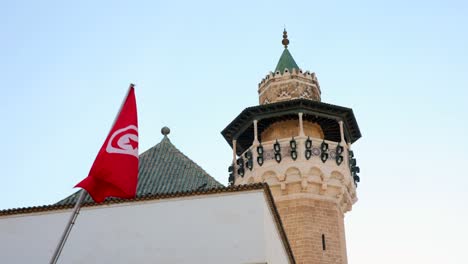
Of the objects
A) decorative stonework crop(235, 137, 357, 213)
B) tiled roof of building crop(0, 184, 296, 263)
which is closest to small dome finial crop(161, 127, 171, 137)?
decorative stonework crop(235, 137, 357, 213)

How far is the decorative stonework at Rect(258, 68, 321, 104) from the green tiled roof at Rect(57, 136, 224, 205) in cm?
654

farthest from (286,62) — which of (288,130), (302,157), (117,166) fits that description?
(117,166)

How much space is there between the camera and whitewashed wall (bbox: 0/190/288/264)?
12109 millimetres

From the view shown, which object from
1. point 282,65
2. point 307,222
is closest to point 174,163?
point 307,222

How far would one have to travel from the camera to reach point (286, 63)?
26125mm

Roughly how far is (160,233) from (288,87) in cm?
1317

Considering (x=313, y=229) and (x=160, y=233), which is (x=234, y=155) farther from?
(x=160, y=233)

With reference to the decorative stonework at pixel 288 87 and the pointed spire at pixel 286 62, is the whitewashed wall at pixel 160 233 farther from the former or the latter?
the pointed spire at pixel 286 62

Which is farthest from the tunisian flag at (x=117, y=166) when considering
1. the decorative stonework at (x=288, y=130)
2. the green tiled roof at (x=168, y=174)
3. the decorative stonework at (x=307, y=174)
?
the decorative stonework at (x=288, y=130)

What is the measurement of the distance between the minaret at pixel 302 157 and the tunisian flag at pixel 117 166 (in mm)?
11774

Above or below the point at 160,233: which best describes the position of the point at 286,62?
above

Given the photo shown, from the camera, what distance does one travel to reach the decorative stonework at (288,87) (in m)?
24.5

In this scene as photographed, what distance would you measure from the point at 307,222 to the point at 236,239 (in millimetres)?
9646

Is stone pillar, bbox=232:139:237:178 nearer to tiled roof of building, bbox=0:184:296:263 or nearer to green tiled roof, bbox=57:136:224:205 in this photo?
green tiled roof, bbox=57:136:224:205
